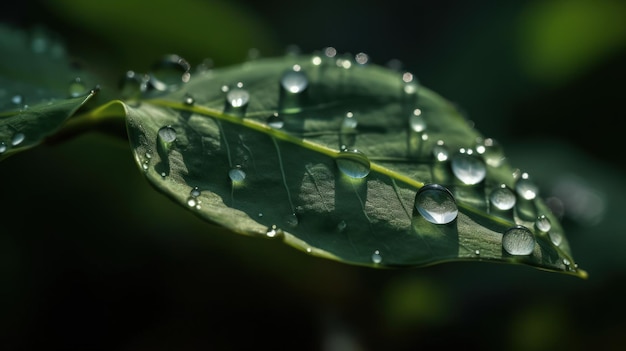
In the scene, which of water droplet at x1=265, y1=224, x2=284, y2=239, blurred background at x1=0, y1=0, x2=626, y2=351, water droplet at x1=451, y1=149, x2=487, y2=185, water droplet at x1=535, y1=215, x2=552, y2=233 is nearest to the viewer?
water droplet at x1=265, y1=224, x2=284, y2=239

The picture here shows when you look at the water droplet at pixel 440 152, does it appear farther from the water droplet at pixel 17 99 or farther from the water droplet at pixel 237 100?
the water droplet at pixel 17 99

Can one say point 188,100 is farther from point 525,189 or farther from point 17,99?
point 525,189

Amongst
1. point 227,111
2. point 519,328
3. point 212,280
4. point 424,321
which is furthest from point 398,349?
point 227,111

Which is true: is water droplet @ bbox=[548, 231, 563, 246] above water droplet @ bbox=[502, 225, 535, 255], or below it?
below

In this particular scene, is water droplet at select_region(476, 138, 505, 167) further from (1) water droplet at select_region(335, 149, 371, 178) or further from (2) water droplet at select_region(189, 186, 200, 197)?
(2) water droplet at select_region(189, 186, 200, 197)

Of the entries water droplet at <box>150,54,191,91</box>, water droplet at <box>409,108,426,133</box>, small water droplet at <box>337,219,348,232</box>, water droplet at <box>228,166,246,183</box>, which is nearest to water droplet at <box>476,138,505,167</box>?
water droplet at <box>409,108,426,133</box>

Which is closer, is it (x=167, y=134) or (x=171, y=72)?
(x=167, y=134)

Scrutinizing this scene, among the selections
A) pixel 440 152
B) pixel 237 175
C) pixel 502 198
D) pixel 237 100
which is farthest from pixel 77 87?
pixel 502 198
